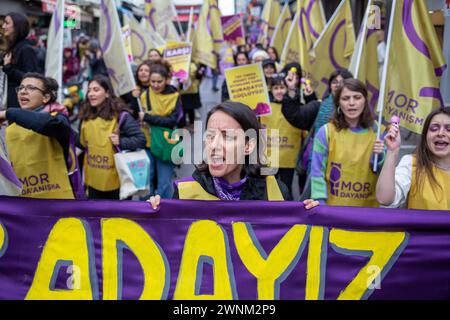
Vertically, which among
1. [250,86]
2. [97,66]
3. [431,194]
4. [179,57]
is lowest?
[431,194]

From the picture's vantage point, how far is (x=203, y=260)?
246 cm

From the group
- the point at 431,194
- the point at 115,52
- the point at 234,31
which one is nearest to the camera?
the point at 431,194

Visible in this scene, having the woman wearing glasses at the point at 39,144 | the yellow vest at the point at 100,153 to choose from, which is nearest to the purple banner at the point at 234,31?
the yellow vest at the point at 100,153

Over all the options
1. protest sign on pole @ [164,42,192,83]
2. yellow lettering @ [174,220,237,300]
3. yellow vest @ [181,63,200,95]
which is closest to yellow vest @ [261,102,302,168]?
yellow lettering @ [174,220,237,300]

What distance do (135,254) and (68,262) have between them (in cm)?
33

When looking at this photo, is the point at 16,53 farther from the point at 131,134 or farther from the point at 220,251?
the point at 220,251

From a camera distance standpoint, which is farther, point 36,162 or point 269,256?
point 36,162

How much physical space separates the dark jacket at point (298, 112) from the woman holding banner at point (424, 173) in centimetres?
202

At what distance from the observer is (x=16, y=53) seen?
4871mm

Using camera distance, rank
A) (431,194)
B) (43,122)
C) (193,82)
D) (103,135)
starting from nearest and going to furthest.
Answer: (431,194)
(43,122)
(103,135)
(193,82)

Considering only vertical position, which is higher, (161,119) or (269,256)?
(161,119)

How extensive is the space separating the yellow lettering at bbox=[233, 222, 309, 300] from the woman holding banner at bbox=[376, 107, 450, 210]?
66 centimetres

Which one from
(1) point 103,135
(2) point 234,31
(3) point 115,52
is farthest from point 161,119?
(2) point 234,31
